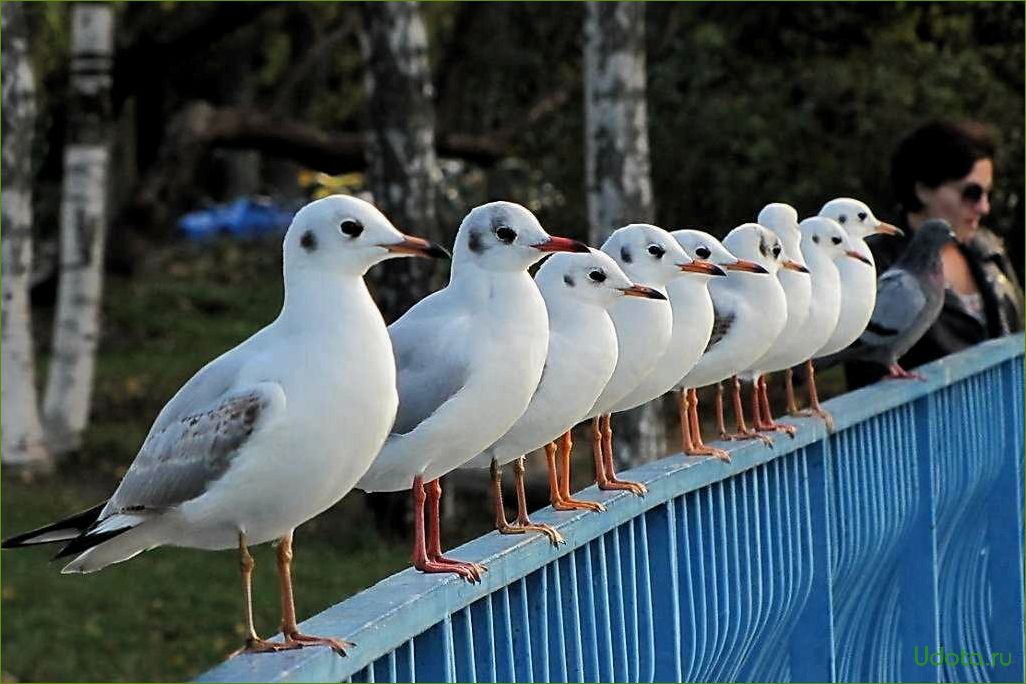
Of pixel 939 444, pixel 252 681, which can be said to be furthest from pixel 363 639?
pixel 939 444

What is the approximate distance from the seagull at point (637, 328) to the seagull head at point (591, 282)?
0.66ft

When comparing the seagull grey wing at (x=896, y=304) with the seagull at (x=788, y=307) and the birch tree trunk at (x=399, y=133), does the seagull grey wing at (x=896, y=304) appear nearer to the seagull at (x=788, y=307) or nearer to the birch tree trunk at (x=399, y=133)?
the seagull at (x=788, y=307)

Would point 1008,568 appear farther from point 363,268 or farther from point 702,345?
point 363,268

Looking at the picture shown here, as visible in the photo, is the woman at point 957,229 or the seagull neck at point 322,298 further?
the woman at point 957,229

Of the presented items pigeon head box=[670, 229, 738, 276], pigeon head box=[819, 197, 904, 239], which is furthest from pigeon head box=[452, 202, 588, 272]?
pigeon head box=[819, 197, 904, 239]

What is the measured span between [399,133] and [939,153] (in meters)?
4.57

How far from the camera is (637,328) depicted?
13.9 feet

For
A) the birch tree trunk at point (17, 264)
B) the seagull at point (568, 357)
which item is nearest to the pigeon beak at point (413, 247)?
the seagull at point (568, 357)

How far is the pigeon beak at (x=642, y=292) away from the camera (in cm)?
397

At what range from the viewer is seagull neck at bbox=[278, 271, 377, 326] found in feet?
10.1

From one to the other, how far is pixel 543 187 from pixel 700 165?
1696mm

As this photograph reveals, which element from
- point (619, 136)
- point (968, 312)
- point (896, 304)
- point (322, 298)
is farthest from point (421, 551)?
point (619, 136)

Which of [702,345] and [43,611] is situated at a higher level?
[702,345]

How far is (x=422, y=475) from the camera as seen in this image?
3.62m
